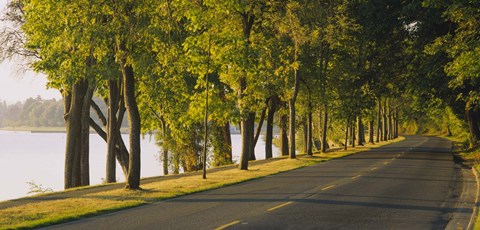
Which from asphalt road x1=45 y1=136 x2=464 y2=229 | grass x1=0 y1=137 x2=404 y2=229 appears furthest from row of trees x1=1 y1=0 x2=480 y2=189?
asphalt road x1=45 y1=136 x2=464 y2=229

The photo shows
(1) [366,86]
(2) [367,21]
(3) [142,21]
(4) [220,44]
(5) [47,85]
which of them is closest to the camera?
(3) [142,21]

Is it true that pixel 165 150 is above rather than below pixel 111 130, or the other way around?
below

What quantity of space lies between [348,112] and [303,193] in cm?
3134

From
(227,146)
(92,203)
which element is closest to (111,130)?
(227,146)

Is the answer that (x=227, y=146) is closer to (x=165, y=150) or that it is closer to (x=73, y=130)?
(x=165, y=150)

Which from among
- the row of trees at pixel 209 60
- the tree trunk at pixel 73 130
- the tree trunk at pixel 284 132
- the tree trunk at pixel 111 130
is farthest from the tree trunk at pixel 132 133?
the tree trunk at pixel 284 132

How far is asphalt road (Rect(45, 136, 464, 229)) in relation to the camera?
12953 millimetres

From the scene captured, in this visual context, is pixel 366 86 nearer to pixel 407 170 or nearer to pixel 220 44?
pixel 407 170

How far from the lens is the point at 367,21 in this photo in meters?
41.5

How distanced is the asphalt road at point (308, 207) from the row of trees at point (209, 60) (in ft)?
16.9

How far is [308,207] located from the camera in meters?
15.6

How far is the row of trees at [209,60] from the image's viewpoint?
65.0 ft

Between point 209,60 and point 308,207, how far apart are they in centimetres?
1175

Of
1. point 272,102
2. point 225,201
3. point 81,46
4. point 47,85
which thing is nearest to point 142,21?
point 81,46
